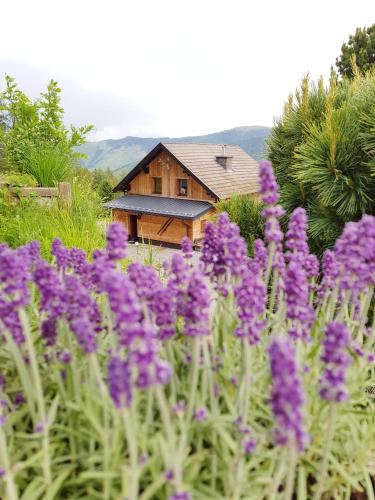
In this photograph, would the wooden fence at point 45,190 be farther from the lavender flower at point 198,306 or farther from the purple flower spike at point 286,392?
the purple flower spike at point 286,392

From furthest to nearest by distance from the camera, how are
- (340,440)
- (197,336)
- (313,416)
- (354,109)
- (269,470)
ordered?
(354,109) < (340,440) < (313,416) < (269,470) < (197,336)

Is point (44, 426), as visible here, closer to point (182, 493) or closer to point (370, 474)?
point (182, 493)

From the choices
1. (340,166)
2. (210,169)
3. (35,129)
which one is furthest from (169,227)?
(340,166)

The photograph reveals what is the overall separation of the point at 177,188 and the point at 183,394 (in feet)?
94.2

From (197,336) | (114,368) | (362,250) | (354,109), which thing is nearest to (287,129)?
(354,109)

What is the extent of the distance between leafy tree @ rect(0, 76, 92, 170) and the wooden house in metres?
15.9

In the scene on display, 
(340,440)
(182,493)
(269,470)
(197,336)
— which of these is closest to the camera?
(182,493)

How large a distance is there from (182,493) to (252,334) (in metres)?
0.61

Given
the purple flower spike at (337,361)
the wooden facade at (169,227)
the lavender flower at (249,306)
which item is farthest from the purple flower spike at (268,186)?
the wooden facade at (169,227)

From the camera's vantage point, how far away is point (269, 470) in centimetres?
165

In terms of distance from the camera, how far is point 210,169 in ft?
97.2

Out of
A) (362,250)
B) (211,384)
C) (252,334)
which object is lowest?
(211,384)

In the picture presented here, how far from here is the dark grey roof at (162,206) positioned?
27000mm

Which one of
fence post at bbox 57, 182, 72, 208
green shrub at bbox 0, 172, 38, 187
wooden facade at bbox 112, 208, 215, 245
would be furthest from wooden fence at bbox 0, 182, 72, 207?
wooden facade at bbox 112, 208, 215, 245
